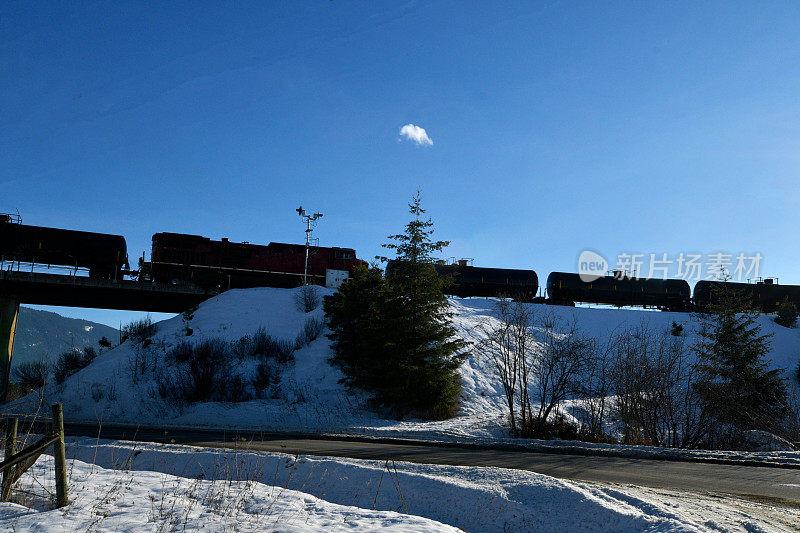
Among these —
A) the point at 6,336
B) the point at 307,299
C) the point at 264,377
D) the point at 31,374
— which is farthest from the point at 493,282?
the point at 6,336

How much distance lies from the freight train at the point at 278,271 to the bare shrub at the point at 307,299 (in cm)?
316

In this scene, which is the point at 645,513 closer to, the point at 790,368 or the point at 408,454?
the point at 408,454

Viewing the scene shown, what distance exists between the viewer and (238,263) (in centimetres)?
3712

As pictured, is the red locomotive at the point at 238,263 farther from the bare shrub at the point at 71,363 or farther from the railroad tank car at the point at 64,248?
the bare shrub at the point at 71,363

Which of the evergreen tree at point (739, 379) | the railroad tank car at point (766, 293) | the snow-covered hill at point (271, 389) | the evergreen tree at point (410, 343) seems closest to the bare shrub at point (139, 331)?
the snow-covered hill at point (271, 389)

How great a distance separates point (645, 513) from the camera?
6.38 m

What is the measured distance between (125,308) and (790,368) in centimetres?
4871

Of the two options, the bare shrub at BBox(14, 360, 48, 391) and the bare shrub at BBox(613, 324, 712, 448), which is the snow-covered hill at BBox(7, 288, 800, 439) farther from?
the bare shrub at BBox(14, 360, 48, 391)

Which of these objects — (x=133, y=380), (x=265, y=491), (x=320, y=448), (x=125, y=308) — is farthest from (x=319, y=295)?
(x=265, y=491)

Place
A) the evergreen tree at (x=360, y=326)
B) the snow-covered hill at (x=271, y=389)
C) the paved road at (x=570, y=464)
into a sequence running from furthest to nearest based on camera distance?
the evergreen tree at (x=360, y=326), the snow-covered hill at (x=271, y=389), the paved road at (x=570, y=464)

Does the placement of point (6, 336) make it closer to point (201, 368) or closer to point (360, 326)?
point (201, 368)

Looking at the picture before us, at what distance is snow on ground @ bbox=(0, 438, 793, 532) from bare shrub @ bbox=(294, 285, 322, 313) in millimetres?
21953

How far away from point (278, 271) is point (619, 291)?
92.0 ft

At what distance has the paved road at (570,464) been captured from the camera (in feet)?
27.9
